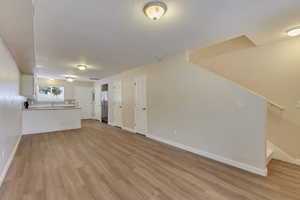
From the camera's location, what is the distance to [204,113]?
3213 millimetres

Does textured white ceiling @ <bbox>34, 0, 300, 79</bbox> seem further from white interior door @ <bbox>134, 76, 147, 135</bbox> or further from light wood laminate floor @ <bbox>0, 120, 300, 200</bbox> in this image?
light wood laminate floor @ <bbox>0, 120, 300, 200</bbox>

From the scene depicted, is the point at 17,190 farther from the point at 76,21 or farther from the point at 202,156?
the point at 202,156

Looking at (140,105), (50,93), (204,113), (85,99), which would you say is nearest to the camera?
(204,113)

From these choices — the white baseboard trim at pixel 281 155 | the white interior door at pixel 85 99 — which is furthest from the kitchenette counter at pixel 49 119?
the white baseboard trim at pixel 281 155

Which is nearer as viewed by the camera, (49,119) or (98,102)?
(49,119)

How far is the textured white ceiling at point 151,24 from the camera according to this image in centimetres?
183

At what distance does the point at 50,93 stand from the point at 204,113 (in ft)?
27.6

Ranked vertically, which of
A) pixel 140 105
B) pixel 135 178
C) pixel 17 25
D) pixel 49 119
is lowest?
pixel 135 178

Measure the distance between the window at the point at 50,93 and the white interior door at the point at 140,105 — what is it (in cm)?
558

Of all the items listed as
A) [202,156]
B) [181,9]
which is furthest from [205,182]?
[181,9]

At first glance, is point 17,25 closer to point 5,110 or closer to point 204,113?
point 5,110

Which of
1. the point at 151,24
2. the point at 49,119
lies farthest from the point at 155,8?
the point at 49,119

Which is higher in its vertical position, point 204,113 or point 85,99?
point 85,99

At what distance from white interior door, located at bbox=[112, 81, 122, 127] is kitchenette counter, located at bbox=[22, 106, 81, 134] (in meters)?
1.59
